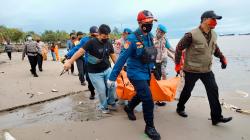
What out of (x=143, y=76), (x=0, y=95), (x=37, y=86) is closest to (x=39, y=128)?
(x=143, y=76)

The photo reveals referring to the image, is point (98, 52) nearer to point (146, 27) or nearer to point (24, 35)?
point (146, 27)

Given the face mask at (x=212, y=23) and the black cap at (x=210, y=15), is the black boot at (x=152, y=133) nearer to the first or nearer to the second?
the face mask at (x=212, y=23)

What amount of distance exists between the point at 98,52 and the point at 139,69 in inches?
57.7

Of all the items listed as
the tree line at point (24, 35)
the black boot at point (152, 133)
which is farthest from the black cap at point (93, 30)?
the tree line at point (24, 35)

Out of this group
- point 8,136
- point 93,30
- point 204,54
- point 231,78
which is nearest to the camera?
point 8,136

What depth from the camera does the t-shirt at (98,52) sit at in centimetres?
619

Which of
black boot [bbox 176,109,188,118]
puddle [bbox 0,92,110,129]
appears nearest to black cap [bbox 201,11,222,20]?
black boot [bbox 176,109,188,118]

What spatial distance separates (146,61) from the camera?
5027 mm

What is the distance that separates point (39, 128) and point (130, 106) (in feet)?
5.78

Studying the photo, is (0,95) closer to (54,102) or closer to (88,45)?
(54,102)

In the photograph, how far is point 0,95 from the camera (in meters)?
9.19

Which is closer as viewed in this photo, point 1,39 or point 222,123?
point 222,123

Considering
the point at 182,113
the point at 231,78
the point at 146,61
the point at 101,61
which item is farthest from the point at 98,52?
the point at 231,78

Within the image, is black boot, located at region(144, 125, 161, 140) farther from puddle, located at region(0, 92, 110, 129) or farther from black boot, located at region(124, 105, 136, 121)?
puddle, located at region(0, 92, 110, 129)
